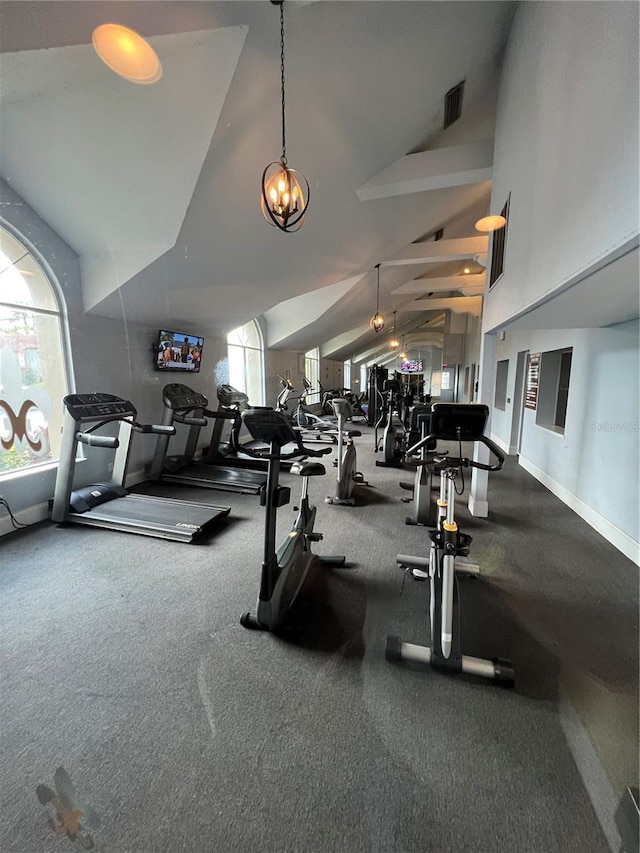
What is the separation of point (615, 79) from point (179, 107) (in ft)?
8.36

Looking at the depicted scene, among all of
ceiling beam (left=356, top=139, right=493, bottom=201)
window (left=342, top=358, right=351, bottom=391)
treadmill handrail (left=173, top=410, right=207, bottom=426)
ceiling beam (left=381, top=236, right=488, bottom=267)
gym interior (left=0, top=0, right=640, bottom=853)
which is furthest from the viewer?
window (left=342, top=358, right=351, bottom=391)

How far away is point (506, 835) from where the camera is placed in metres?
1.10

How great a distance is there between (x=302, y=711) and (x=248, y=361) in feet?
22.4

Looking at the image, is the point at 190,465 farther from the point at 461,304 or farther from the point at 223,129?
the point at 461,304

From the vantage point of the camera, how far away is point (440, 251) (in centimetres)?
610

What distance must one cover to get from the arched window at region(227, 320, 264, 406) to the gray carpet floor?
15.9 ft

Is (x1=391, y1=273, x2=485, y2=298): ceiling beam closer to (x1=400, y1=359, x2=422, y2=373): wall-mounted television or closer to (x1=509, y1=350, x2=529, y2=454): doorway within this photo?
(x1=509, y1=350, x2=529, y2=454): doorway

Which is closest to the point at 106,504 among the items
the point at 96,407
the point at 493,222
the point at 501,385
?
the point at 96,407

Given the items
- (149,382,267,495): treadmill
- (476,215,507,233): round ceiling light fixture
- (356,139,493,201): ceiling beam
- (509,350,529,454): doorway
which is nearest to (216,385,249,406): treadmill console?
(149,382,267,495): treadmill

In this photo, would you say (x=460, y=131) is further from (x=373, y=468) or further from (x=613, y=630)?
(x=613, y=630)

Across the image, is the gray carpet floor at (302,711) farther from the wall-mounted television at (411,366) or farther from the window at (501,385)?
the wall-mounted television at (411,366)

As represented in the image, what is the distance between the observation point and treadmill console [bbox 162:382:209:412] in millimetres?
4516

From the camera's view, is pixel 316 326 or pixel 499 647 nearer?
pixel 499 647

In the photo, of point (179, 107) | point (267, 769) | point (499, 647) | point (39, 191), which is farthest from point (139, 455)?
point (499, 647)
